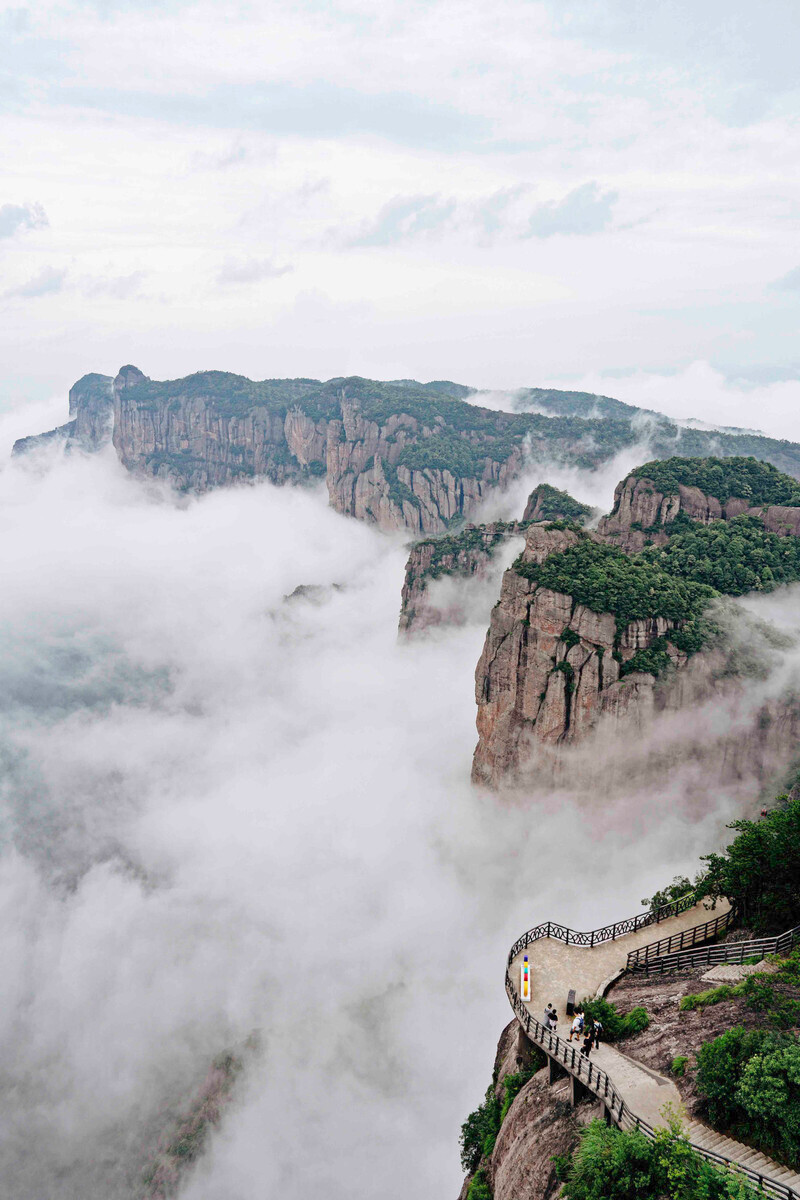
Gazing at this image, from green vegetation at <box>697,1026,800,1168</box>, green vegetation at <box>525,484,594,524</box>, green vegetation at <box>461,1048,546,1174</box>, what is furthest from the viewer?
green vegetation at <box>525,484,594,524</box>

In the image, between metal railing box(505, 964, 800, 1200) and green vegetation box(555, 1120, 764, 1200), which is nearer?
green vegetation box(555, 1120, 764, 1200)

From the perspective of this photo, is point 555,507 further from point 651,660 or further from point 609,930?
point 609,930

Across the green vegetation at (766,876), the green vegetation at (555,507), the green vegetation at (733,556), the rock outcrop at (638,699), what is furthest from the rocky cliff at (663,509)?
the green vegetation at (766,876)

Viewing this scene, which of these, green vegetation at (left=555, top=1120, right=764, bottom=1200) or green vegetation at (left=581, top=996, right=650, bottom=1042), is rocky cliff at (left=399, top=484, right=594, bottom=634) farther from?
green vegetation at (left=555, top=1120, right=764, bottom=1200)

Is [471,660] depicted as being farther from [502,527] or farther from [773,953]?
[773,953]

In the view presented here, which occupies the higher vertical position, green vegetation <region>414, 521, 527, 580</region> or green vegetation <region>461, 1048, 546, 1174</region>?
green vegetation <region>414, 521, 527, 580</region>

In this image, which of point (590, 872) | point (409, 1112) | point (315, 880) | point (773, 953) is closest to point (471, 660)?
point (315, 880)

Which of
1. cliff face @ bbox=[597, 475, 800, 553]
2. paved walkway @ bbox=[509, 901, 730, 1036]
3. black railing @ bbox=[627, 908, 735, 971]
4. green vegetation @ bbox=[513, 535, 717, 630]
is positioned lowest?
paved walkway @ bbox=[509, 901, 730, 1036]

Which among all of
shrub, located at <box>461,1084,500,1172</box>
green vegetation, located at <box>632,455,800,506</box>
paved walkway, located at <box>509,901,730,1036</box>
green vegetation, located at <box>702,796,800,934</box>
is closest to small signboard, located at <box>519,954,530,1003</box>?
paved walkway, located at <box>509,901,730,1036</box>
